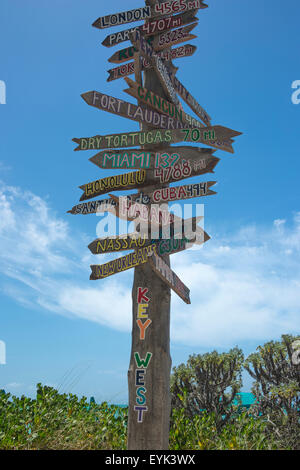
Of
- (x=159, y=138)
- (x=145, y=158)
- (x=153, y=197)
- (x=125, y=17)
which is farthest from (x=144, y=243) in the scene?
(x=125, y=17)

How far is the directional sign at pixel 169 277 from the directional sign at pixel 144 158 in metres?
1.72

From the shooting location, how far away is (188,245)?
7352mm

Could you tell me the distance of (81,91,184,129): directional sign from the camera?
7705mm

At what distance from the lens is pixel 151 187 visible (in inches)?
306

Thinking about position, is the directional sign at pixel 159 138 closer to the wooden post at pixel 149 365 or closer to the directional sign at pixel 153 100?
the directional sign at pixel 153 100

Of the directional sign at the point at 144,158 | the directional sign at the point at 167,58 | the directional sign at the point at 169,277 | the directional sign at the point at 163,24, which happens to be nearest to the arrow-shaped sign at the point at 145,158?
the directional sign at the point at 144,158

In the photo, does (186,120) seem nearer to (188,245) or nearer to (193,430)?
(188,245)

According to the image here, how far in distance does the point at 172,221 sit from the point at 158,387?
2.71 metres

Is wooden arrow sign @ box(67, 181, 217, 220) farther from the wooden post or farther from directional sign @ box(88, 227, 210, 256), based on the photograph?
the wooden post

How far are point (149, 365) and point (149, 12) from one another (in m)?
6.56

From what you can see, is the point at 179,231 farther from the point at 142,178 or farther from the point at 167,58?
the point at 167,58

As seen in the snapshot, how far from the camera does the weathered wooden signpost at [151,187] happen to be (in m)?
6.85

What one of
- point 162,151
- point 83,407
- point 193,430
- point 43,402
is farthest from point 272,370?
point 162,151

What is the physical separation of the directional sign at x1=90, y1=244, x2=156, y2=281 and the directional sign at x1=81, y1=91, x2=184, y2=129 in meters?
2.43
